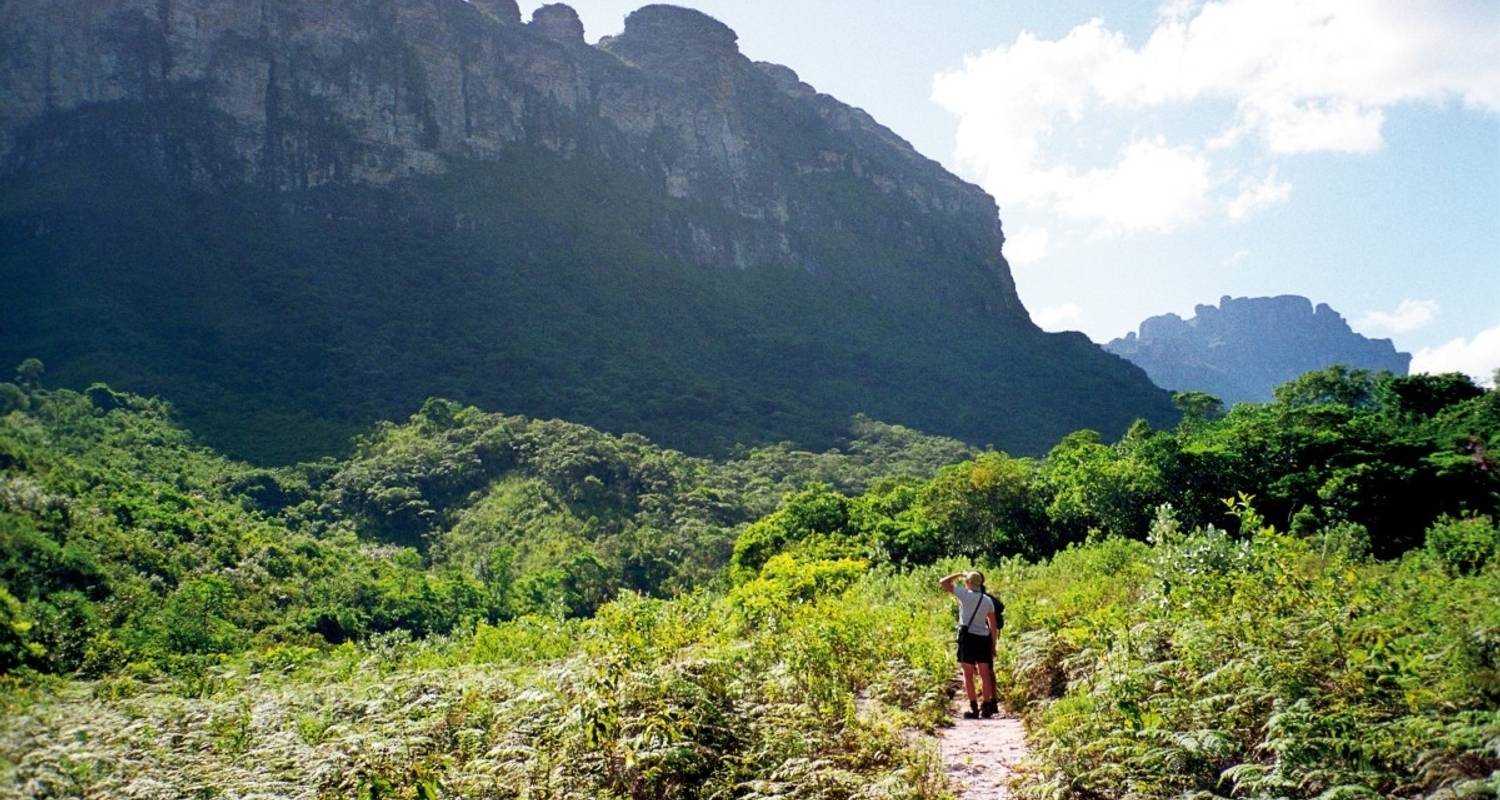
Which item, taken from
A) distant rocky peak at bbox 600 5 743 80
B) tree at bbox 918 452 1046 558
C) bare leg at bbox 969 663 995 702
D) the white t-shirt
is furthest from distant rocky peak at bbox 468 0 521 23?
bare leg at bbox 969 663 995 702

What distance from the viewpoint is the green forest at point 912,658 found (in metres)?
5.04

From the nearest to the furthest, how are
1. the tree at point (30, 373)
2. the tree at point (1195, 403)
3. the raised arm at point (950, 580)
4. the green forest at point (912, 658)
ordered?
1. the green forest at point (912, 658)
2. the raised arm at point (950, 580)
3. the tree at point (1195, 403)
4. the tree at point (30, 373)

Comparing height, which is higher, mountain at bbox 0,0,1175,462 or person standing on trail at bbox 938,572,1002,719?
mountain at bbox 0,0,1175,462

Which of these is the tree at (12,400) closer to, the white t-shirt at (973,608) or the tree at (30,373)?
the tree at (30,373)

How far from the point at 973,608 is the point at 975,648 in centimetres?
39

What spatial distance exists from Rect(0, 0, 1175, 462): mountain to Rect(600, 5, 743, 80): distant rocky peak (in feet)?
3.73

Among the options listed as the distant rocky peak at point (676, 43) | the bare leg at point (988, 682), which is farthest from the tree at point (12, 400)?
the distant rocky peak at point (676, 43)

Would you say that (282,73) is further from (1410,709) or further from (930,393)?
(1410,709)

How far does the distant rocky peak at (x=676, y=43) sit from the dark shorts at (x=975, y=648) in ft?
585

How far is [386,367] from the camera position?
86.9 meters

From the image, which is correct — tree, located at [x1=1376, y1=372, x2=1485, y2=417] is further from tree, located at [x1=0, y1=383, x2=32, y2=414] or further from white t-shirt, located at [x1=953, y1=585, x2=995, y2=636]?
tree, located at [x1=0, y1=383, x2=32, y2=414]

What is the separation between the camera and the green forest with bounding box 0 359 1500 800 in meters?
5.04

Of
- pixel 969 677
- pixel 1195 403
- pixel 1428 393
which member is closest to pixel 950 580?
pixel 969 677

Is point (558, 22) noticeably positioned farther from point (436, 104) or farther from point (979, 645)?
point (979, 645)
